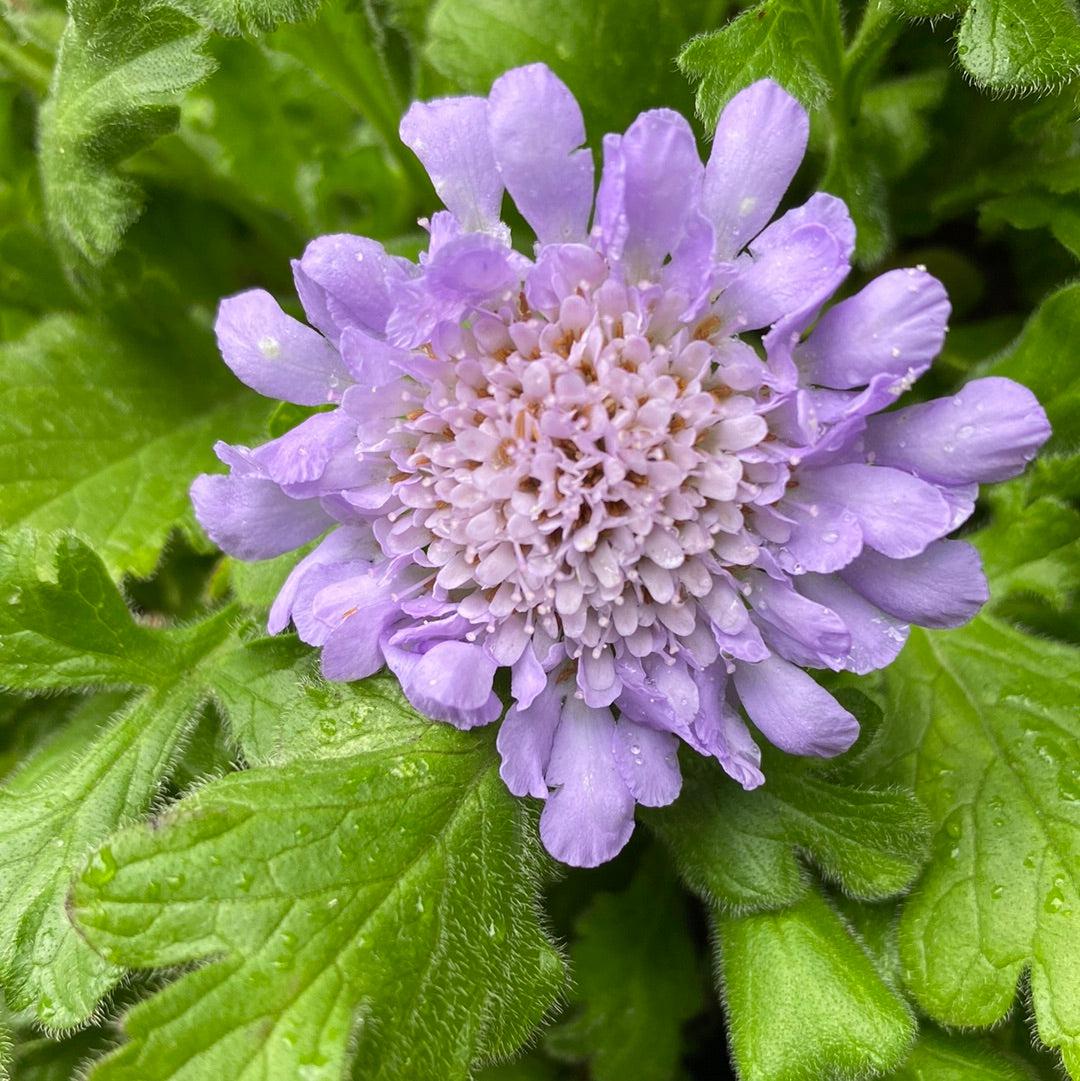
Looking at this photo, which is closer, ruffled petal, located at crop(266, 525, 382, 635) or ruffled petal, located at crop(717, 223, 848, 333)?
ruffled petal, located at crop(717, 223, 848, 333)

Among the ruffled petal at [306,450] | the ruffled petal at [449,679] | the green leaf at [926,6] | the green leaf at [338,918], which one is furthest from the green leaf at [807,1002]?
the green leaf at [926,6]

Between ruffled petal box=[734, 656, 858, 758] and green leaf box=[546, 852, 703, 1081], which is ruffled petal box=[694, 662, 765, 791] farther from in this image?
green leaf box=[546, 852, 703, 1081]

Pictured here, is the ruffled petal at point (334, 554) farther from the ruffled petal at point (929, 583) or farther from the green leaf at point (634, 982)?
the green leaf at point (634, 982)

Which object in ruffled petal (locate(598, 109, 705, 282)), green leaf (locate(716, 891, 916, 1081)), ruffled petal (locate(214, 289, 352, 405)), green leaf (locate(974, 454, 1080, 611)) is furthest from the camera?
green leaf (locate(974, 454, 1080, 611))

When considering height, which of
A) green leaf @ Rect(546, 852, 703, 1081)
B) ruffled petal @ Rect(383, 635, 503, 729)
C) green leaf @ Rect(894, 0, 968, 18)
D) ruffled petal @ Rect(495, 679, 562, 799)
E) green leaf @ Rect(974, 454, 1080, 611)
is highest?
green leaf @ Rect(894, 0, 968, 18)

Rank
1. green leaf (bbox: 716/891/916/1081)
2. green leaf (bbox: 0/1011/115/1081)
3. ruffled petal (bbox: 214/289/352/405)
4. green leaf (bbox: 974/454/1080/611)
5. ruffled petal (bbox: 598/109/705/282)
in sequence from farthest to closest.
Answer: green leaf (bbox: 0/1011/115/1081) → green leaf (bbox: 974/454/1080/611) → green leaf (bbox: 716/891/916/1081) → ruffled petal (bbox: 214/289/352/405) → ruffled petal (bbox: 598/109/705/282)

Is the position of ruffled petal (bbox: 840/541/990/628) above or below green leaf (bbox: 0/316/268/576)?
below

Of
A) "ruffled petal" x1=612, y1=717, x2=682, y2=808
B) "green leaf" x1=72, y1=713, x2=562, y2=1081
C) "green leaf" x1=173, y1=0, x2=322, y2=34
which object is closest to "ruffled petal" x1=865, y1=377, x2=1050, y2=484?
"ruffled petal" x1=612, y1=717, x2=682, y2=808
